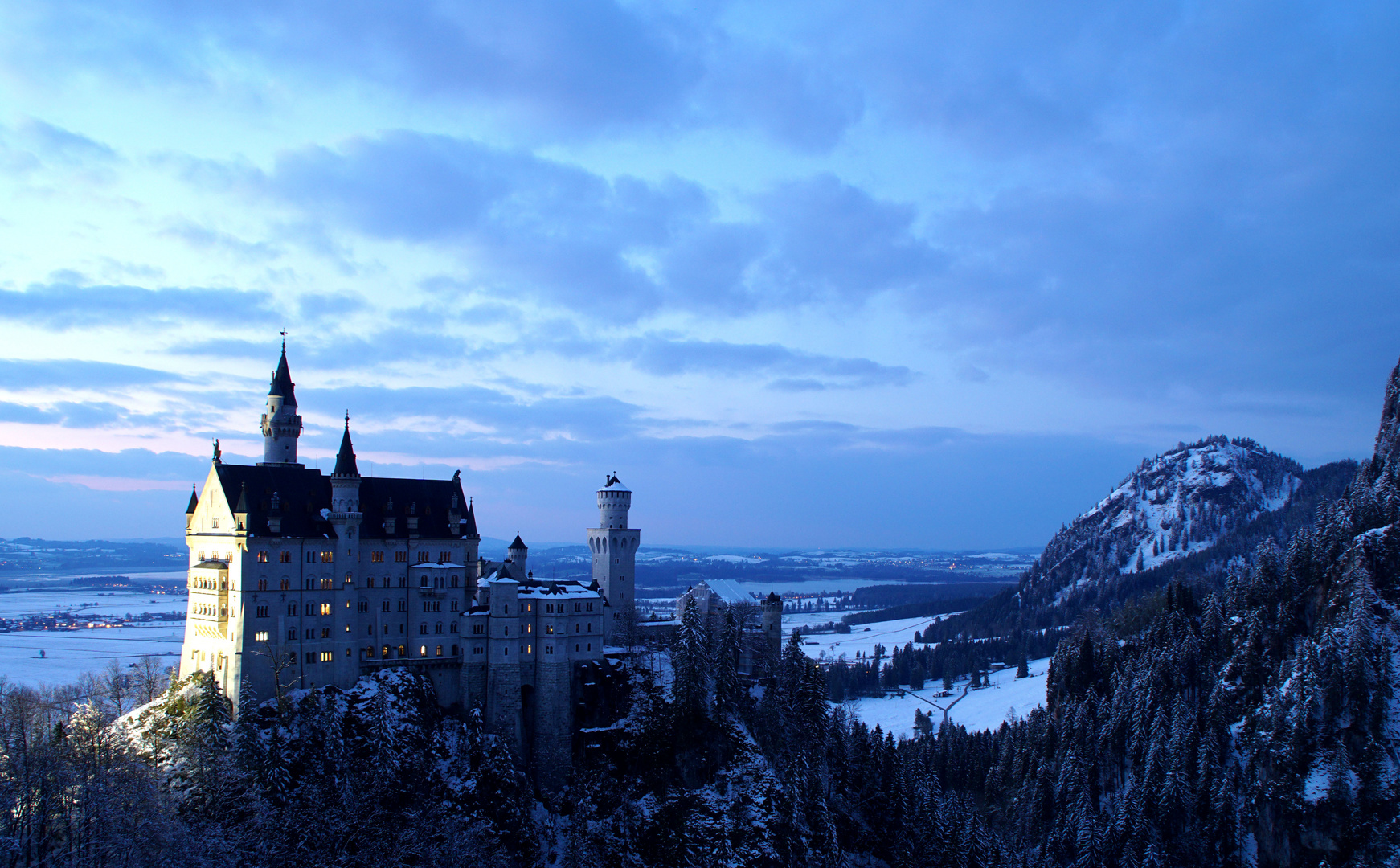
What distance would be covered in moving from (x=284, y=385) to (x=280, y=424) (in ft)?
14.4

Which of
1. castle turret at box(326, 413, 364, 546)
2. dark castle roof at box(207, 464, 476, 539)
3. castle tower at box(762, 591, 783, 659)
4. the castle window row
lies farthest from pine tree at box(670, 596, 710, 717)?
castle turret at box(326, 413, 364, 546)

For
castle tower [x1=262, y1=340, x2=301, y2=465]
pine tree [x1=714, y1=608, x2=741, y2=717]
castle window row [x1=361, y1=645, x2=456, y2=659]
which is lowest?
pine tree [x1=714, y1=608, x2=741, y2=717]

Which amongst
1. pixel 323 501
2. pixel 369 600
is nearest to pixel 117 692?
pixel 369 600

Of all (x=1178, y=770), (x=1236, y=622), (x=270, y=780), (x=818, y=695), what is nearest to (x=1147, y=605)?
(x=1236, y=622)

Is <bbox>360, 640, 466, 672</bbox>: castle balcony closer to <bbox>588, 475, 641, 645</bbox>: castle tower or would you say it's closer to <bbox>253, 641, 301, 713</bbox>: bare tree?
<bbox>253, 641, 301, 713</bbox>: bare tree

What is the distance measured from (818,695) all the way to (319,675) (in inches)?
2279

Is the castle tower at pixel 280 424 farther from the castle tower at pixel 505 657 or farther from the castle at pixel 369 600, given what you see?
the castle tower at pixel 505 657

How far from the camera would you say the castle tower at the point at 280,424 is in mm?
103188

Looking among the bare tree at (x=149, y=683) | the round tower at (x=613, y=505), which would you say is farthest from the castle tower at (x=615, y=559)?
the bare tree at (x=149, y=683)

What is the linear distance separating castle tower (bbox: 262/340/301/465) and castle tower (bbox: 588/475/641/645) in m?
38.5

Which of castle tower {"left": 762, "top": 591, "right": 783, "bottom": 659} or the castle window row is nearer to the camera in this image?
the castle window row

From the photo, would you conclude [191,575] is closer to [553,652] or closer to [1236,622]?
[553,652]

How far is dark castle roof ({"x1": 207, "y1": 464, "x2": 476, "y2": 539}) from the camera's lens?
314 ft

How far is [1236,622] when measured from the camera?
142 metres
